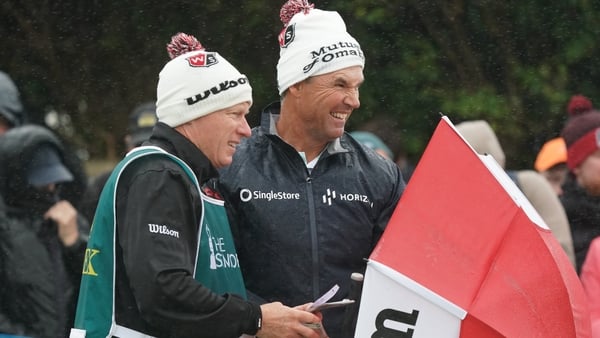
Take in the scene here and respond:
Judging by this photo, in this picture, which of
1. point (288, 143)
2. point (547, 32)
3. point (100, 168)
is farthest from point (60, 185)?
point (100, 168)

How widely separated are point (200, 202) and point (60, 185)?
298 cm

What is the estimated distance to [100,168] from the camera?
11445 mm

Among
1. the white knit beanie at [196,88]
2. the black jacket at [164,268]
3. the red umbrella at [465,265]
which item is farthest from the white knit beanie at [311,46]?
the black jacket at [164,268]

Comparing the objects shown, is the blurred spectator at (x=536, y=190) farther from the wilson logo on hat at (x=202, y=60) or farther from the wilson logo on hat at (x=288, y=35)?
the wilson logo on hat at (x=202, y=60)

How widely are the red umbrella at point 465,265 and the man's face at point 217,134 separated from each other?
1.87ft

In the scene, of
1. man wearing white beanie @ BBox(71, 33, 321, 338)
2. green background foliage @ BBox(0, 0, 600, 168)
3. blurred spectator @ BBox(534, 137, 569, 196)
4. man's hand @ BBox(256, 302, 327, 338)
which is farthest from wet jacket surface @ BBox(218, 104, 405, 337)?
green background foliage @ BBox(0, 0, 600, 168)

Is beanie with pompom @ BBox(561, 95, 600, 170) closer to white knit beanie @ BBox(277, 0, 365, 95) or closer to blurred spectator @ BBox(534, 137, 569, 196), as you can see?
blurred spectator @ BBox(534, 137, 569, 196)

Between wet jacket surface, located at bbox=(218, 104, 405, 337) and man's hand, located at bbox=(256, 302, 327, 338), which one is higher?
wet jacket surface, located at bbox=(218, 104, 405, 337)

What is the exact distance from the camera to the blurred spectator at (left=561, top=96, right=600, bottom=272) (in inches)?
257

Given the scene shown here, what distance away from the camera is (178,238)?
3816mm

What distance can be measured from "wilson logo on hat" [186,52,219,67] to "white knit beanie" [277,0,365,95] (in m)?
A: 0.40

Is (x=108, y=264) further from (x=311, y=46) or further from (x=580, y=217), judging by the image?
(x=580, y=217)

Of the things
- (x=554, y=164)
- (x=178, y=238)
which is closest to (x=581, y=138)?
(x=554, y=164)

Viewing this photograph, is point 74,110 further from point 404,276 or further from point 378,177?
point 404,276
